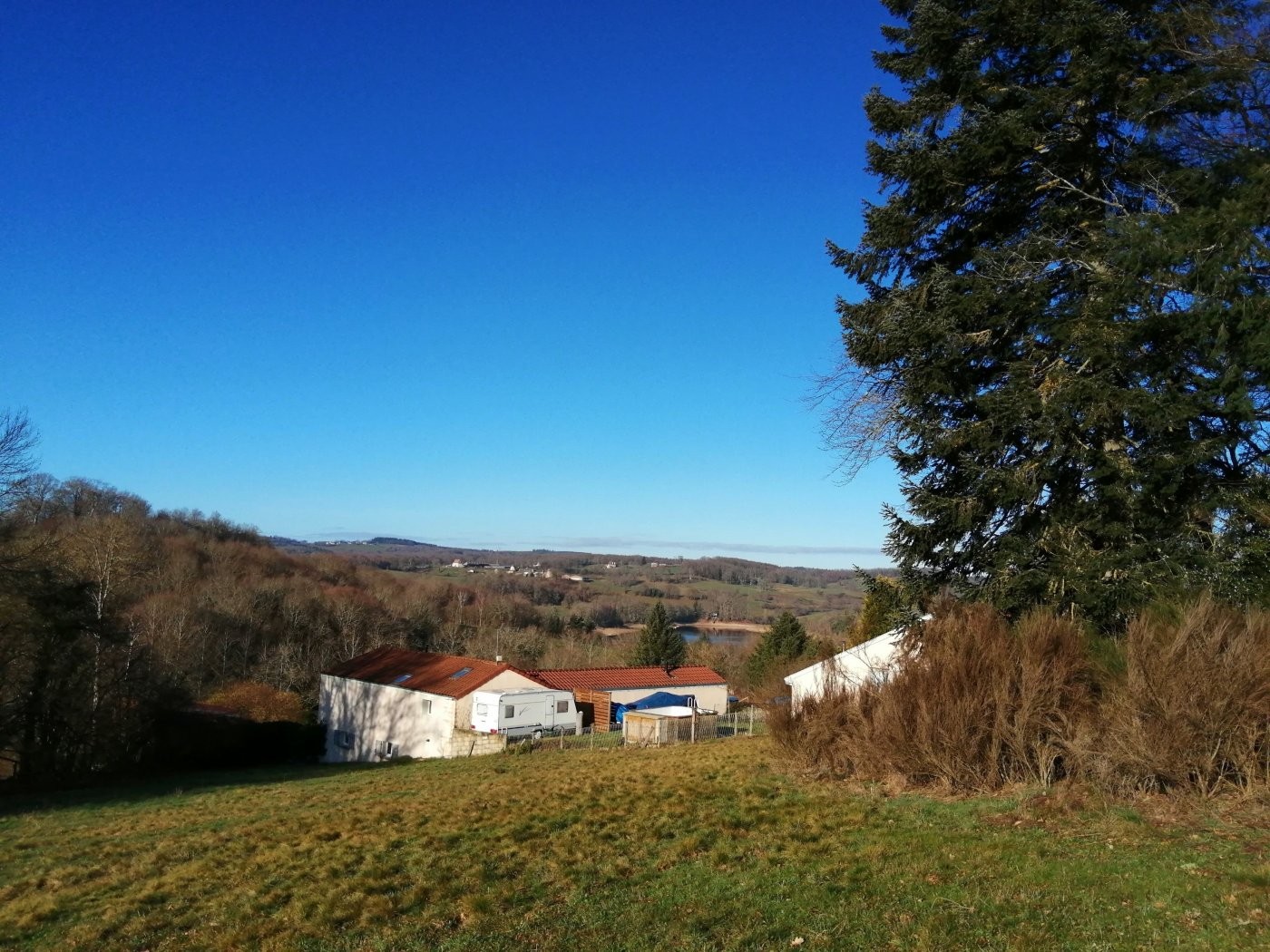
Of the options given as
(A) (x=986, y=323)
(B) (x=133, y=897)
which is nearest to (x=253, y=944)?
(B) (x=133, y=897)

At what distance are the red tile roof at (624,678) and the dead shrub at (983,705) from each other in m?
31.4

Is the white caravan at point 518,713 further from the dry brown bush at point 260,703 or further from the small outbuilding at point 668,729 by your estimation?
the dry brown bush at point 260,703

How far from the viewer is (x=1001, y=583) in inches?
441

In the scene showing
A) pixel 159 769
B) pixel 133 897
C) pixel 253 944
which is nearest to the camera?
pixel 253 944

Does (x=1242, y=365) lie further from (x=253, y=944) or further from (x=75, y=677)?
(x=75, y=677)

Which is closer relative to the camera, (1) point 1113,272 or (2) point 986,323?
(1) point 1113,272

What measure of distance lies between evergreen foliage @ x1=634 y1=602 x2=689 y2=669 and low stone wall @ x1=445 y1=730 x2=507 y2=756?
25946mm

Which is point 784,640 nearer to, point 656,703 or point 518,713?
point 656,703

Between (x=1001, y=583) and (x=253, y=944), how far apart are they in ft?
31.1

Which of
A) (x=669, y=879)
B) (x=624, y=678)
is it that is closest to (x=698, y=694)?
(x=624, y=678)

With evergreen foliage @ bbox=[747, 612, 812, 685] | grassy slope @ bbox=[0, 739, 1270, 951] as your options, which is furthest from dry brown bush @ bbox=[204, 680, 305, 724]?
grassy slope @ bbox=[0, 739, 1270, 951]

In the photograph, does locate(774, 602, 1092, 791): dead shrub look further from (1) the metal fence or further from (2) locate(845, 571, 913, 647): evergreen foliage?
(1) the metal fence

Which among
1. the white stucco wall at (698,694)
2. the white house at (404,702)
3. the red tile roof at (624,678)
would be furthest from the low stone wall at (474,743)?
the white stucco wall at (698,694)

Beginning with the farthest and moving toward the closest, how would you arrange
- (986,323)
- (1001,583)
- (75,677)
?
1. (75,677)
2. (986,323)
3. (1001,583)
